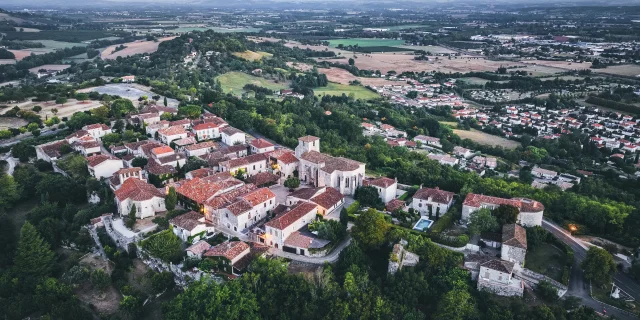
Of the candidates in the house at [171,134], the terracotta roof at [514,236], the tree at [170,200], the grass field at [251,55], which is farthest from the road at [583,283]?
the grass field at [251,55]

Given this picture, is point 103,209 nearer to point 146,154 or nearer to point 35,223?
point 35,223

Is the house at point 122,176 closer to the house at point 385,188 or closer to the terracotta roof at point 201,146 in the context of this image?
the terracotta roof at point 201,146

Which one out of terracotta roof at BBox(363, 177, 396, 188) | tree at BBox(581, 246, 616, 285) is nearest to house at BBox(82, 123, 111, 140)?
terracotta roof at BBox(363, 177, 396, 188)

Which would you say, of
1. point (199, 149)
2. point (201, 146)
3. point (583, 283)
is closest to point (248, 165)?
point (199, 149)

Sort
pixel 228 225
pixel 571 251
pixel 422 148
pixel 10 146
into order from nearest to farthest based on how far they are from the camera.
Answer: pixel 571 251 < pixel 228 225 < pixel 10 146 < pixel 422 148

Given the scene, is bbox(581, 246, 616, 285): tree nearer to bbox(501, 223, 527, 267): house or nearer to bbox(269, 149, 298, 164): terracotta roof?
bbox(501, 223, 527, 267): house

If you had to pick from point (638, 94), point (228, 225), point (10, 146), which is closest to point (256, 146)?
point (228, 225)

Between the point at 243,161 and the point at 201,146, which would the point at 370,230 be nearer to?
the point at 243,161
